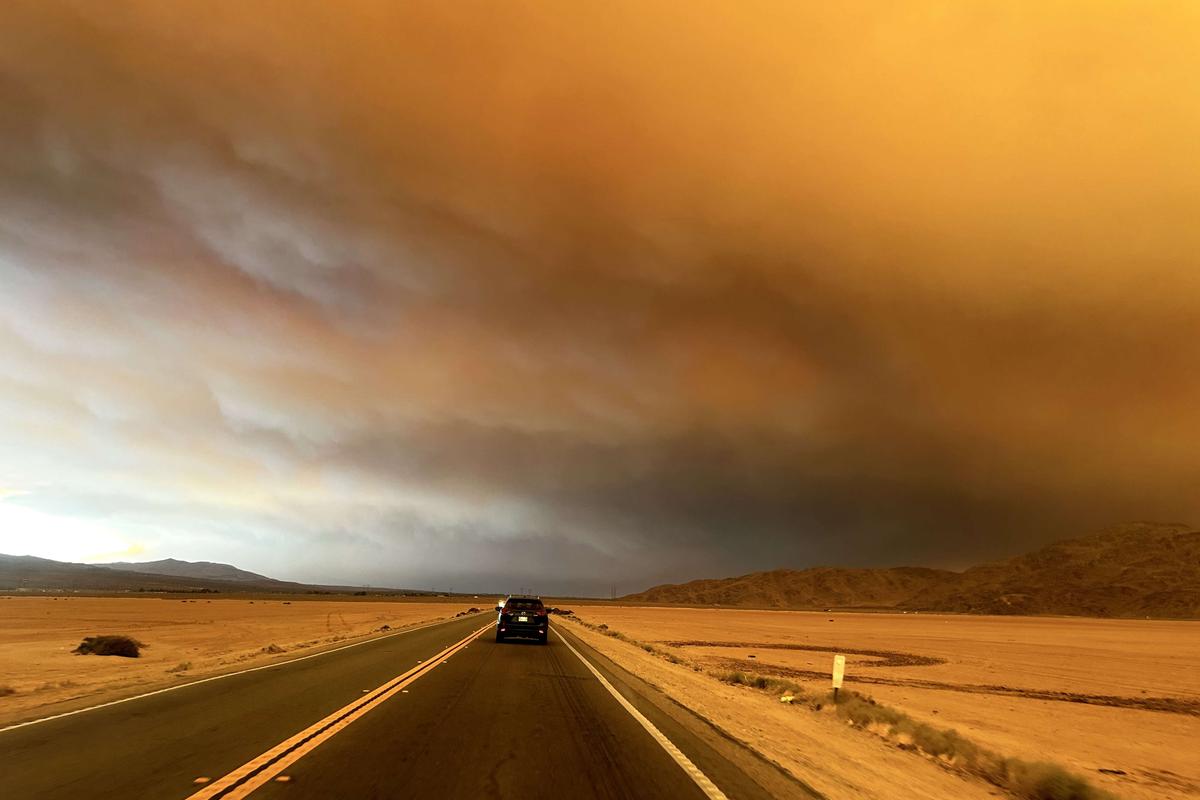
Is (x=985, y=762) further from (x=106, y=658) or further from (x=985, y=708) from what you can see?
(x=106, y=658)

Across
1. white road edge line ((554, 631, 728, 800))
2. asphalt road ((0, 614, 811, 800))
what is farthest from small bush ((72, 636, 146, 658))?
white road edge line ((554, 631, 728, 800))

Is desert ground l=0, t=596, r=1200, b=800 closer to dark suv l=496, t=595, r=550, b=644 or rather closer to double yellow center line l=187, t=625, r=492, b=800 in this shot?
dark suv l=496, t=595, r=550, b=644

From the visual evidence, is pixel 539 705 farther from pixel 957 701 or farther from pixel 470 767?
pixel 957 701

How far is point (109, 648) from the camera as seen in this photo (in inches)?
1172

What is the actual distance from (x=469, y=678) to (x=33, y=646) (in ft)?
93.3

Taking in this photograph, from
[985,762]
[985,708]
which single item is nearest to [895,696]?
[985,708]

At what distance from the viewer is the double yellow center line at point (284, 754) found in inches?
271

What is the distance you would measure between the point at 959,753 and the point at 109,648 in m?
32.0

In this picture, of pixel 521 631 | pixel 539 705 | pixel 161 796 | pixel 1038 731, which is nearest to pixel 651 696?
pixel 539 705

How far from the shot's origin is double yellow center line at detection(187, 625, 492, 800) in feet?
22.6

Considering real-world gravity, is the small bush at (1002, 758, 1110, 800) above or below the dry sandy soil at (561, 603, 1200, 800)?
above

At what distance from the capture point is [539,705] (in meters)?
13.6

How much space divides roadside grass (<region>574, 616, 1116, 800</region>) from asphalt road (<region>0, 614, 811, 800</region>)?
3.43 m

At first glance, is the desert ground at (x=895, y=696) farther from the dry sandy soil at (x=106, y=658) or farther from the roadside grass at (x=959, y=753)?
the roadside grass at (x=959, y=753)
